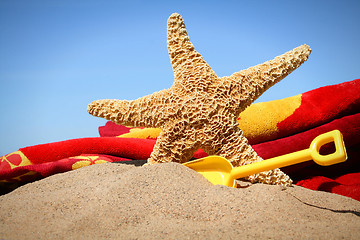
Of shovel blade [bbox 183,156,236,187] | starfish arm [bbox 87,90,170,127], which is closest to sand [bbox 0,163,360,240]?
shovel blade [bbox 183,156,236,187]

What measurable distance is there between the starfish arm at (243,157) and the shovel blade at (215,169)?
0.37 feet

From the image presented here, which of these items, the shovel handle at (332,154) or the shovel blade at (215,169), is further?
the shovel blade at (215,169)

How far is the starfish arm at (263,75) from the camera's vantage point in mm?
1763

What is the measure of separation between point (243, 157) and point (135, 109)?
26.4 inches

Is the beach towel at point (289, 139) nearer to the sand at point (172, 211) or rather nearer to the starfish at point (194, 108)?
the starfish at point (194, 108)

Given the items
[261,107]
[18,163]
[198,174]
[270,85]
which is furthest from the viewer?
[261,107]

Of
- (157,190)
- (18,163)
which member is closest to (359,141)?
(157,190)

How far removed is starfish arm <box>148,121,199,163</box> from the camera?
167 cm

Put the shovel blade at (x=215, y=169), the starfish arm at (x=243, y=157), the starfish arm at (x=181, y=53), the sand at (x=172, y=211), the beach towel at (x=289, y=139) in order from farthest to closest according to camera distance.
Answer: the beach towel at (x=289, y=139), the starfish arm at (x=181, y=53), the starfish arm at (x=243, y=157), the shovel blade at (x=215, y=169), the sand at (x=172, y=211)

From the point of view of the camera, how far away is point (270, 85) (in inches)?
72.2

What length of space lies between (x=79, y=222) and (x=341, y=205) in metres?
1.13

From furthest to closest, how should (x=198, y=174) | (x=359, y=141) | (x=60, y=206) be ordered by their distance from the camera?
(x=359, y=141) < (x=198, y=174) < (x=60, y=206)

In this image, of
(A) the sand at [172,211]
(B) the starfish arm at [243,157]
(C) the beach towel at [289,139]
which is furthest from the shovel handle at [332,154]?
(C) the beach towel at [289,139]

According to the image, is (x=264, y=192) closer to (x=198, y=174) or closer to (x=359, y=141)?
(x=198, y=174)
